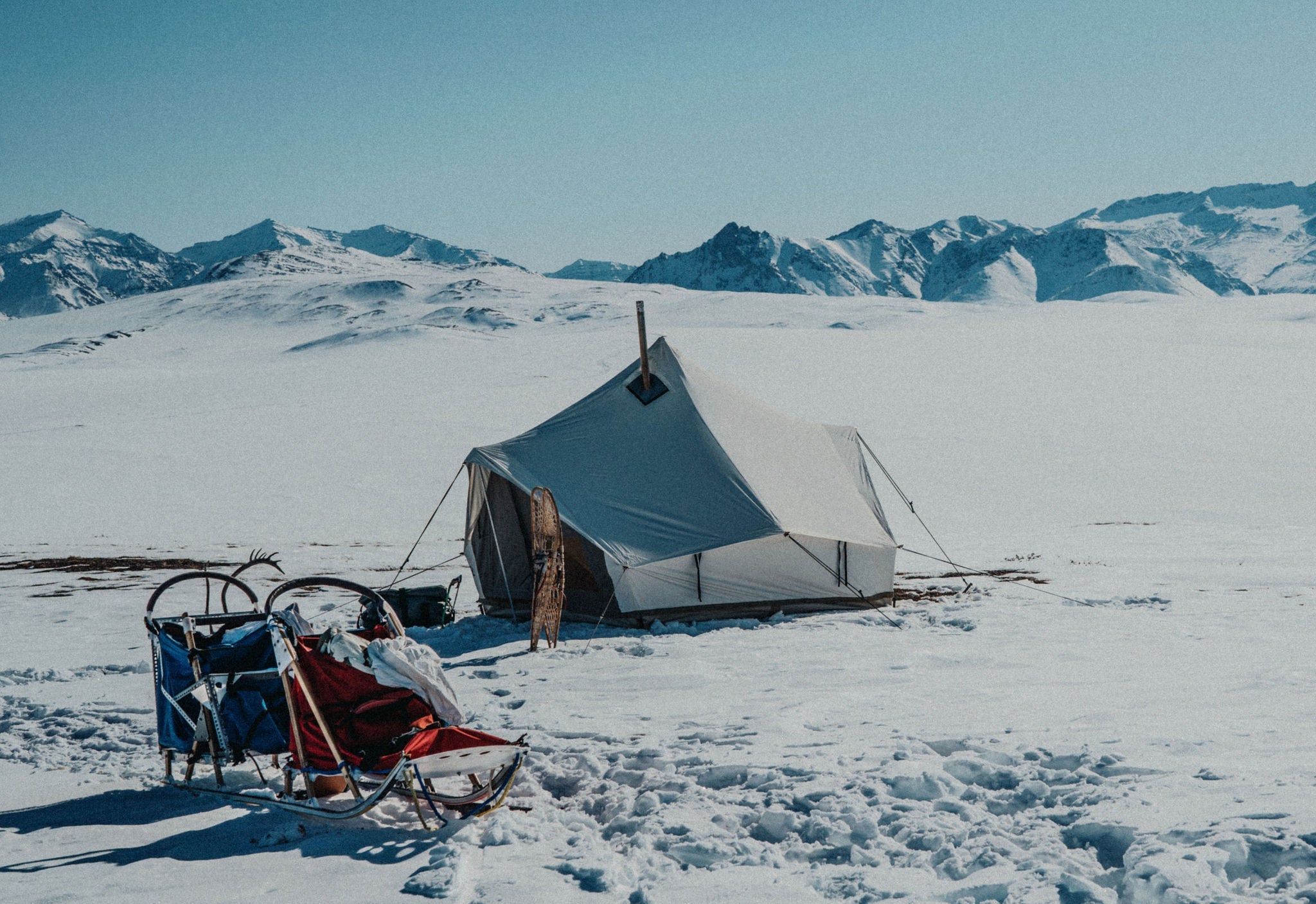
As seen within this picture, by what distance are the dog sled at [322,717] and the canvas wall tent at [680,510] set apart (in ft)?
15.6

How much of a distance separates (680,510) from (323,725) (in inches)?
235

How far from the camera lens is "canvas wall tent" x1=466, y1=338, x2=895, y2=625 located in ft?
33.5

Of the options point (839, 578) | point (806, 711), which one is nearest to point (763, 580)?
point (839, 578)

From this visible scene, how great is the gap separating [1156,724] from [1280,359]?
48.4m

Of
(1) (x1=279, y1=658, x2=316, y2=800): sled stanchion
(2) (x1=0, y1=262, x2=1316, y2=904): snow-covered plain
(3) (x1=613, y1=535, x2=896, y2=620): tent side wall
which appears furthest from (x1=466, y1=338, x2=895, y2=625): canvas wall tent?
(1) (x1=279, y1=658, x2=316, y2=800): sled stanchion

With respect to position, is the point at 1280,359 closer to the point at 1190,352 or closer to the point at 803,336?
the point at 1190,352

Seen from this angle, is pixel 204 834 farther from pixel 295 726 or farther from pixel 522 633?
pixel 522 633

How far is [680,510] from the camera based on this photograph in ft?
33.9

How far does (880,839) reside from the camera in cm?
443

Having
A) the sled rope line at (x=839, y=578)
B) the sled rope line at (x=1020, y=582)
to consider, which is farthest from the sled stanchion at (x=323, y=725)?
the sled rope line at (x=1020, y=582)

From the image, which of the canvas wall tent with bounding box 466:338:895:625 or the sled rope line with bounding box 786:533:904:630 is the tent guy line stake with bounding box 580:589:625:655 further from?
the sled rope line with bounding box 786:533:904:630

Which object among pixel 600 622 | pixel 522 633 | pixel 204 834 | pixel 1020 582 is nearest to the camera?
pixel 204 834

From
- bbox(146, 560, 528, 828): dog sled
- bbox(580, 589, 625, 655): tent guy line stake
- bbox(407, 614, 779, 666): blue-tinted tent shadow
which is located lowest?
bbox(407, 614, 779, 666): blue-tinted tent shadow

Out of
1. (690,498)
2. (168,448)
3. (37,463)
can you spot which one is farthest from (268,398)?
(690,498)
